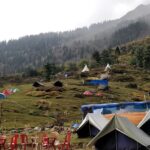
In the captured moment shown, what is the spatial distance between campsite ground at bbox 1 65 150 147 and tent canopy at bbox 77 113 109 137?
1.39 meters

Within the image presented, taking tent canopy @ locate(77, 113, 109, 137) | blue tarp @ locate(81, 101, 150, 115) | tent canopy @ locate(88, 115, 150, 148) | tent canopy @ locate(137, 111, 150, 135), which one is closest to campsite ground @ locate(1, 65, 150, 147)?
tent canopy @ locate(77, 113, 109, 137)

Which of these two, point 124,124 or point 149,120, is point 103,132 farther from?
point 149,120

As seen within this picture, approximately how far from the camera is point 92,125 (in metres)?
53.1

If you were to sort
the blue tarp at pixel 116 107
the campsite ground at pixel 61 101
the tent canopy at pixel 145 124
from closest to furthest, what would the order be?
the tent canopy at pixel 145 124
the blue tarp at pixel 116 107
the campsite ground at pixel 61 101

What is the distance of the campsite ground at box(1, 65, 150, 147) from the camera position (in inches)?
3295

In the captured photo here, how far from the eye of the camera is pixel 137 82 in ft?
547

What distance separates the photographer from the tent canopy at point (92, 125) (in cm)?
5156

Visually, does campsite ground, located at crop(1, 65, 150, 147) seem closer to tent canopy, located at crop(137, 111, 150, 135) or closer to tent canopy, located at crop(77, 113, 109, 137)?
tent canopy, located at crop(77, 113, 109, 137)

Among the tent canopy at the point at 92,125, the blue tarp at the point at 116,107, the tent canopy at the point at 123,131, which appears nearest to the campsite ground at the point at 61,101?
the tent canopy at the point at 92,125

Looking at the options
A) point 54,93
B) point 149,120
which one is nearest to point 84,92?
point 54,93

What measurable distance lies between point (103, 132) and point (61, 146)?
4341 millimetres

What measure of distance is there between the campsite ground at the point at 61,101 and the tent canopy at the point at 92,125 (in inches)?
54.6

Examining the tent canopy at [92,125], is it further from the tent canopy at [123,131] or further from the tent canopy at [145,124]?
the tent canopy at [123,131]

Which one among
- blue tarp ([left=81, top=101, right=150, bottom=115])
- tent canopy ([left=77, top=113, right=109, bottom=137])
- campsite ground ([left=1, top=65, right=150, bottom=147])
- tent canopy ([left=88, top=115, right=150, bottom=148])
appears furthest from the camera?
campsite ground ([left=1, top=65, right=150, bottom=147])
